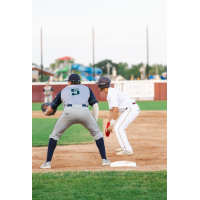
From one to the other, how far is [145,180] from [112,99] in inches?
84.4

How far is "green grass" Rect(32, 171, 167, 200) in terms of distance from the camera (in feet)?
13.2

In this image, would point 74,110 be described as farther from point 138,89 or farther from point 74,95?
point 138,89

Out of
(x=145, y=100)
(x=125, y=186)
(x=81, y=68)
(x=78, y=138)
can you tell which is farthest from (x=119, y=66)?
(x=125, y=186)

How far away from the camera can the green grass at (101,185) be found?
13.2 ft

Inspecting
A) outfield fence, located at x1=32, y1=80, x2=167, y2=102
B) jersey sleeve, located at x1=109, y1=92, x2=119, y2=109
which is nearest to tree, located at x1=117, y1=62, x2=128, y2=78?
outfield fence, located at x1=32, y1=80, x2=167, y2=102

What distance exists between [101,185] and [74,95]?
1758 mm

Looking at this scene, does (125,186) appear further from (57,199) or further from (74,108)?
(74,108)

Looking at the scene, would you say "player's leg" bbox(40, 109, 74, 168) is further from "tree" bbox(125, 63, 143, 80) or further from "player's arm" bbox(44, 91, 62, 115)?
"tree" bbox(125, 63, 143, 80)

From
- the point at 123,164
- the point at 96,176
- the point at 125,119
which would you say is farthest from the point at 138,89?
the point at 96,176

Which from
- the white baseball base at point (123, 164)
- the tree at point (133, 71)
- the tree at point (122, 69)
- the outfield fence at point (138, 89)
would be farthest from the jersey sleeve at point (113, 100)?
the tree at point (122, 69)

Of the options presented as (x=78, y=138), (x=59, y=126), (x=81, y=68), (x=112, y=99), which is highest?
(x=81, y=68)

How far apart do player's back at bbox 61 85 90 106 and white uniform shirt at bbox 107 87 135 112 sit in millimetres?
908

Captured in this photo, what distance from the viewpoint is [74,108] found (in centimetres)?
541
